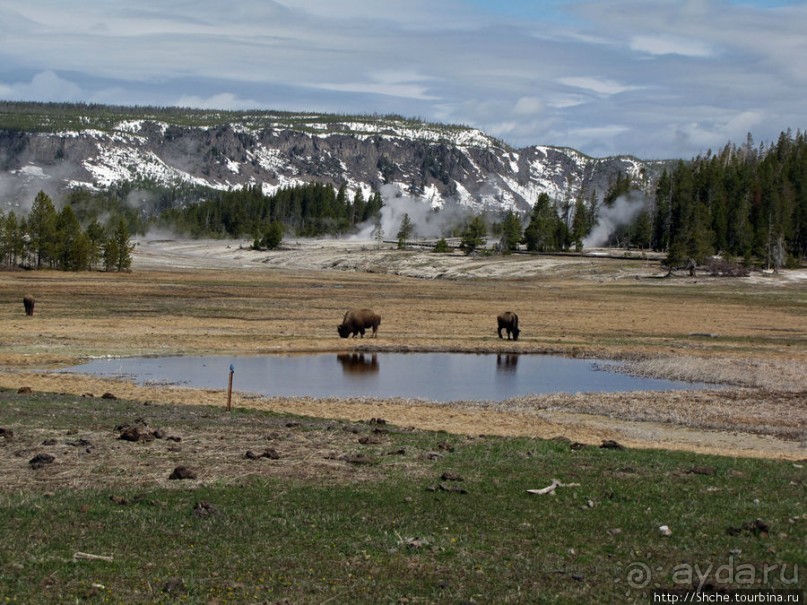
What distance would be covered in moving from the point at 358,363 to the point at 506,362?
266 inches

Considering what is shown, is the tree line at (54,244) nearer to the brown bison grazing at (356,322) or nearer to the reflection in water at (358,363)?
the brown bison grazing at (356,322)

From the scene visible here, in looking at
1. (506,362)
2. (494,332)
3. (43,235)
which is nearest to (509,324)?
(494,332)

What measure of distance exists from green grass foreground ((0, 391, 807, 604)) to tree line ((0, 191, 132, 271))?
345ft

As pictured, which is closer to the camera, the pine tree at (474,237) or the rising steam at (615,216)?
the pine tree at (474,237)

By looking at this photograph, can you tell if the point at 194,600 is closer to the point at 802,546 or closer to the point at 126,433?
the point at 802,546

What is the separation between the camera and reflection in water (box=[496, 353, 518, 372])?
4111 cm

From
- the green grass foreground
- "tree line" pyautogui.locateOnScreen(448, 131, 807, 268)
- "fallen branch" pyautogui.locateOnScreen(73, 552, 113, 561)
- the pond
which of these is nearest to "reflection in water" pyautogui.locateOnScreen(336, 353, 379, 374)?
the pond

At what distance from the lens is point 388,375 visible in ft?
126

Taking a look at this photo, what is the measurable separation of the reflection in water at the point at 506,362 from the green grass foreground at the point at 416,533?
23.3 meters

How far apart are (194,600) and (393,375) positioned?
28.6m

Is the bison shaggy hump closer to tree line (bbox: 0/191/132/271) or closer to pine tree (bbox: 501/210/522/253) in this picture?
tree line (bbox: 0/191/132/271)

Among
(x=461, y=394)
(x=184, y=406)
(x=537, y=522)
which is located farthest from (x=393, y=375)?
(x=537, y=522)

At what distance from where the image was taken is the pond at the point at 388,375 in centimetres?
3391

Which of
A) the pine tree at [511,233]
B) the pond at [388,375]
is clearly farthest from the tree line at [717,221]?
the pond at [388,375]
